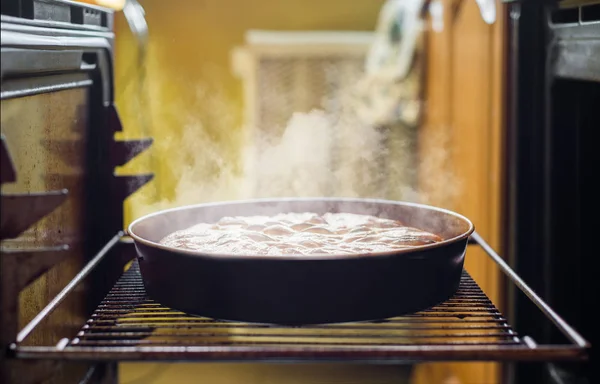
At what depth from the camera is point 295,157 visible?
11.8 ft

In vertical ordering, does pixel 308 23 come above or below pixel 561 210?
above

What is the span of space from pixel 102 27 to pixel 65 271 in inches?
21.5

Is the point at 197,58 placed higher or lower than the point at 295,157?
higher

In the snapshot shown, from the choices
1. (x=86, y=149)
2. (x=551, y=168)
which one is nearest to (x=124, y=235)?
(x=86, y=149)

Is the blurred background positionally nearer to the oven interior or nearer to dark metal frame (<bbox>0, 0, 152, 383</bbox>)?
the oven interior

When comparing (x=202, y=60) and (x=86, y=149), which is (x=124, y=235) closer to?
(x=86, y=149)

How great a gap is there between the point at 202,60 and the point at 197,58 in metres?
0.03

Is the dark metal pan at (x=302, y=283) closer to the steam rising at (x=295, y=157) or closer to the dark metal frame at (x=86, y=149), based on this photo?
the dark metal frame at (x=86, y=149)

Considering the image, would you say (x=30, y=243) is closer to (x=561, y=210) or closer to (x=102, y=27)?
(x=102, y=27)

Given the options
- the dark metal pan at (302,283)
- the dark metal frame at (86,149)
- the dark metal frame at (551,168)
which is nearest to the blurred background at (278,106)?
the dark metal frame at (551,168)

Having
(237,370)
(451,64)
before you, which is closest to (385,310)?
(451,64)

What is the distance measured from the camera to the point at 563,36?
4.67ft

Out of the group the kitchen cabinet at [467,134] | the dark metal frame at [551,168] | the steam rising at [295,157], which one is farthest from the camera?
the steam rising at [295,157]

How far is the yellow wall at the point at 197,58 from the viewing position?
3.70 meters
